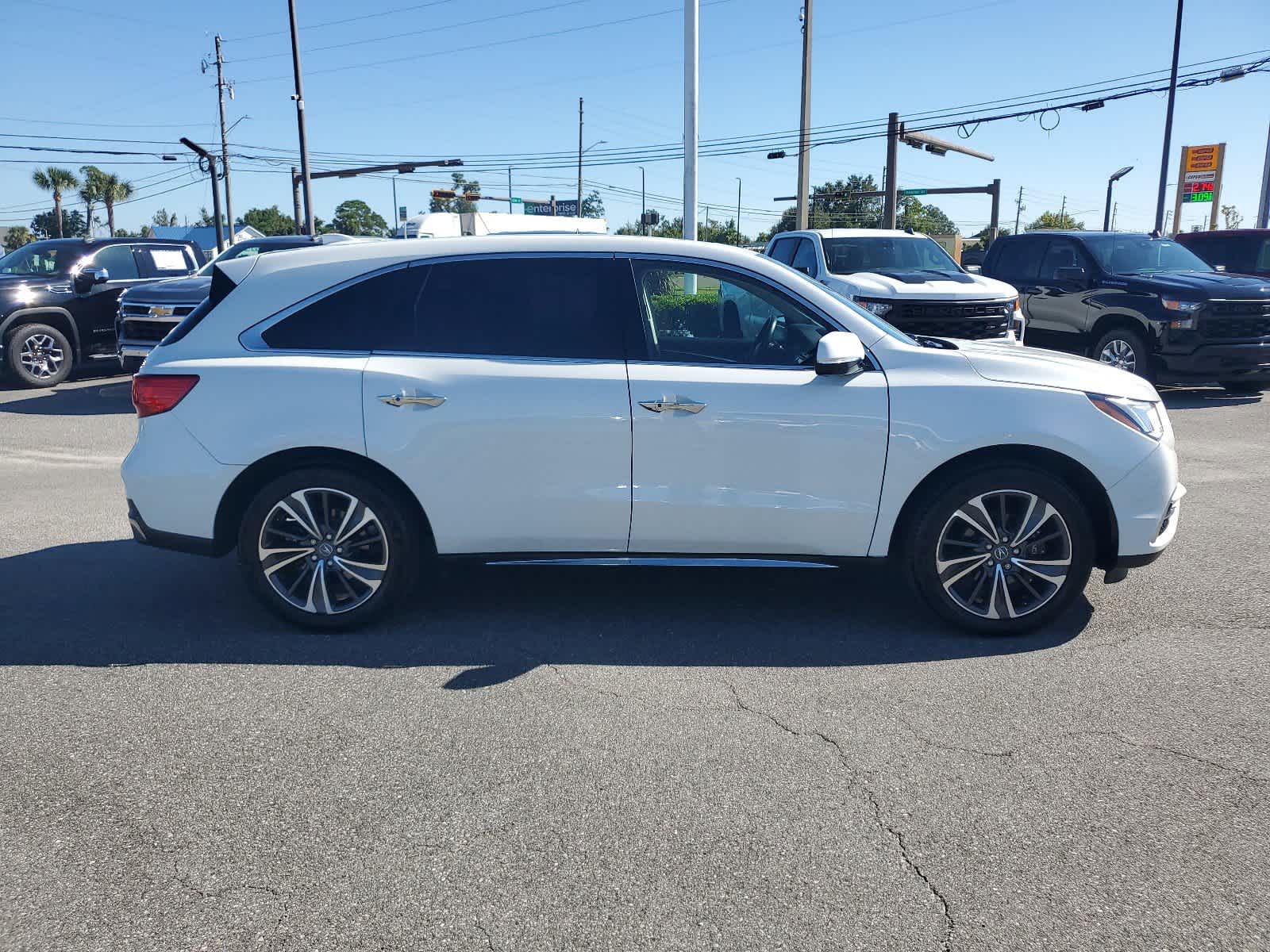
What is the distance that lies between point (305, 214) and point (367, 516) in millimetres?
32508

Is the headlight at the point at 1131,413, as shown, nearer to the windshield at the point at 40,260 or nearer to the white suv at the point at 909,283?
the white suv at the point at 909,283

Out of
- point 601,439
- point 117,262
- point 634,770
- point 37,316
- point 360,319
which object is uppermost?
point 117,262

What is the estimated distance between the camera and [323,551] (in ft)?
15.2

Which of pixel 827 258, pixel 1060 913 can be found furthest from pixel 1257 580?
pixel 827 258

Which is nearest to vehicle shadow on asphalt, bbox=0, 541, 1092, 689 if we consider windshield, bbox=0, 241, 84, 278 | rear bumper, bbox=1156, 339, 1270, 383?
rear bumper, bbox=1156, 339, 1270, 383

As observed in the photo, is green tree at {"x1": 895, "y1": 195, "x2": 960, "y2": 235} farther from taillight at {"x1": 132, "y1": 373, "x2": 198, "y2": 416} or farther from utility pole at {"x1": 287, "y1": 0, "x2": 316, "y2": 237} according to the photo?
taillight at {"x1": 132, "y1": 373, "x2": 198, "y2": 416}

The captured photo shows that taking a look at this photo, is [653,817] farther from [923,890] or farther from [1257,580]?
[1257,580]

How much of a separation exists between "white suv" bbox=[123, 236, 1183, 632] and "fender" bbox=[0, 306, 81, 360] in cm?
1078

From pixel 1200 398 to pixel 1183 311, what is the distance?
5.35ft

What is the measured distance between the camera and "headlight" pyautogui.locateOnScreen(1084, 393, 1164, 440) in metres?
4.55

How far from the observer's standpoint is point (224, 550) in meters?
4.73

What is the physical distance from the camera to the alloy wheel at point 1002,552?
14.9ft

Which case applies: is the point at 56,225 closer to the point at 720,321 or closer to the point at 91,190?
the point at 91,190

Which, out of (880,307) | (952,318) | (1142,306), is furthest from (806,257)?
(1142,306)
